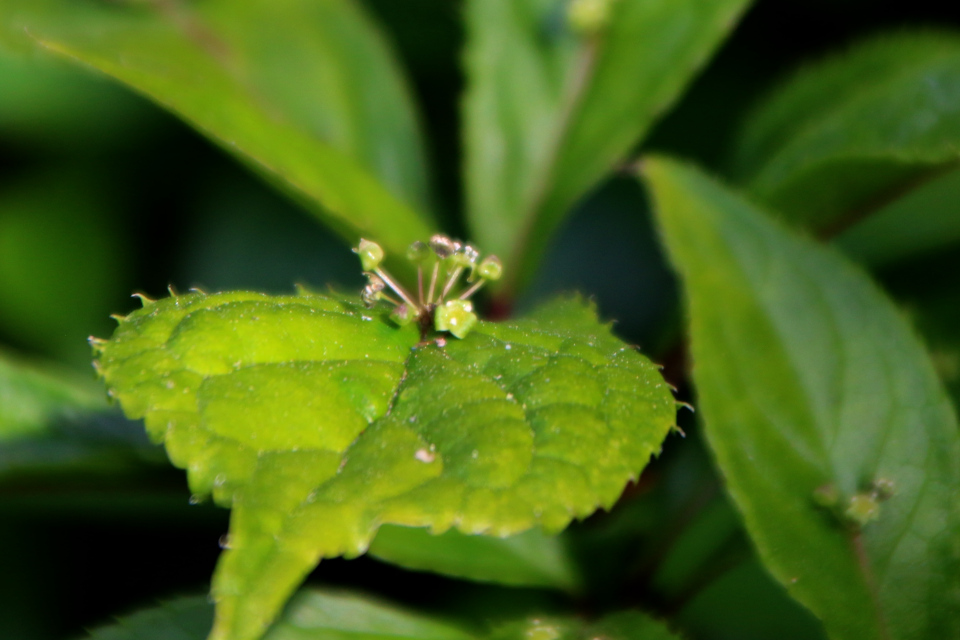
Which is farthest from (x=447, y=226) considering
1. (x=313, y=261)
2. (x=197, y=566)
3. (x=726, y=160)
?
(x=197, y=566)

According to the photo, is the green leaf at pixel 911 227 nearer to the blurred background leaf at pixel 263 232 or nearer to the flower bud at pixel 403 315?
the blurred background leaf at pixel 263 232

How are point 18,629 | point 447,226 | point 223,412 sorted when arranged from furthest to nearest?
point 447,226
point 18,629
point 223,412

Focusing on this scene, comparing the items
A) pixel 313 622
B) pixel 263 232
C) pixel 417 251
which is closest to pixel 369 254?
pixel 417 251

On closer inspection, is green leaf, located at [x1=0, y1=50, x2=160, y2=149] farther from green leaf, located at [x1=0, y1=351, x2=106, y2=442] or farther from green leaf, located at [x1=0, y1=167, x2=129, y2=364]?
green leaf, located at [x1=0, y1=351, x2=106, y2=442]

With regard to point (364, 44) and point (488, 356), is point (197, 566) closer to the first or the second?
point (488, 356)

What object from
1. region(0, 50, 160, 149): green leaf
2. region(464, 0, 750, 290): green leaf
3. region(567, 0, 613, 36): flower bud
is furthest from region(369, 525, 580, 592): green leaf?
Result: region(0, 50, 160, 149): green leaf

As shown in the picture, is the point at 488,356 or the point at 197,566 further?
the point at 197,566
